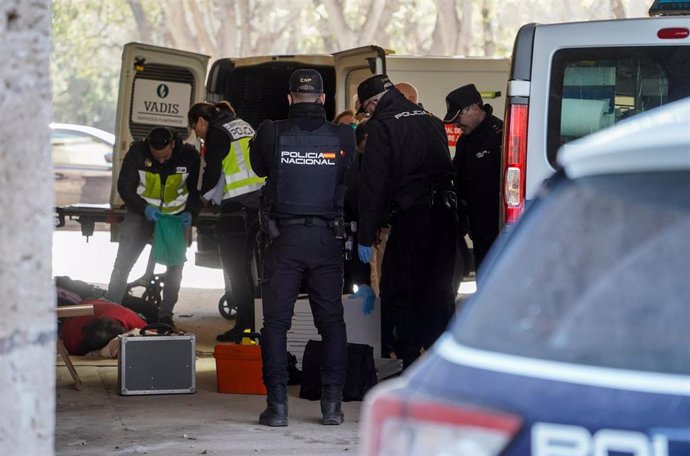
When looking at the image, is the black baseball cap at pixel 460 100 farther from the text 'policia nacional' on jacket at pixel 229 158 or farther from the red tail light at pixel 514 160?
the text 'policia nacional' on jacket at pixel 229 158

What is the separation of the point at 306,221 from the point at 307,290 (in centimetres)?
43

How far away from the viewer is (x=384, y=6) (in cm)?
2895

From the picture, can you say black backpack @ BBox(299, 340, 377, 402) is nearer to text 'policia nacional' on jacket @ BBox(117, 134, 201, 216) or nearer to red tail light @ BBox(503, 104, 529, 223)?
red tail light @ BBox(503, 104, 529, 223)

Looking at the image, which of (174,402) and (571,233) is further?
(174,402)

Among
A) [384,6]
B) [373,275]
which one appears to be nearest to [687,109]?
[373,275]

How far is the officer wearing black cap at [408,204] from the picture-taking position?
321 inches

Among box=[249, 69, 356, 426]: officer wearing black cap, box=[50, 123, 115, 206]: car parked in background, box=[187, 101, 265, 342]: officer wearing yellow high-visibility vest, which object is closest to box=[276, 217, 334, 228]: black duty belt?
box=[249, 69, 356, 426]: officer wearing black cap

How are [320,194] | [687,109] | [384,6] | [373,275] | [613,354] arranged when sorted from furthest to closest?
[384,6] < [373,275] < [320,194] < [687,109] < [613,354]

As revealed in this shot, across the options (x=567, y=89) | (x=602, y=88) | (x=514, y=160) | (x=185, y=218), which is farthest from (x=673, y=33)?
(x=185, y=218)

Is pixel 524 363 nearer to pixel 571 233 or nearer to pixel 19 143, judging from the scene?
pixel 571 233

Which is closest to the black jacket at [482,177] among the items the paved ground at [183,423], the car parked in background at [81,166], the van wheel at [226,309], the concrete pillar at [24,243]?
the paved ground at [183,423]

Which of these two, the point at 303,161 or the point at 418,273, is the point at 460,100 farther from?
the point at 303,161

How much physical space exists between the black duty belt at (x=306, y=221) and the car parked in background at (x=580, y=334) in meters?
4.60

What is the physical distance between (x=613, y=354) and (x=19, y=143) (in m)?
2.15
